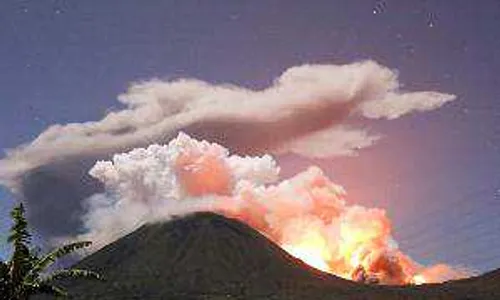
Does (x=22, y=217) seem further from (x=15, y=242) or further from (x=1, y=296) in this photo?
(x=1, y=296)

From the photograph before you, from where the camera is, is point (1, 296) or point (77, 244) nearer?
point (1, 296)

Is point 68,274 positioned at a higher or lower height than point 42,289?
higher

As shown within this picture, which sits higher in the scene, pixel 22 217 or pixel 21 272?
pixel 22 217

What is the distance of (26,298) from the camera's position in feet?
131

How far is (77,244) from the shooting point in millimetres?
41938

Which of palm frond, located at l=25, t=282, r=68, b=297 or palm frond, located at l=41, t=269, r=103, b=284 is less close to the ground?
palm frond, located at l=41, t=269, r=103, b=284

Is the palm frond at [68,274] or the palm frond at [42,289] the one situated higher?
the palm frond at [68,274]

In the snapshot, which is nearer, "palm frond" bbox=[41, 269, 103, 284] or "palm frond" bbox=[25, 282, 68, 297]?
"palm frond" bbox=[25, 282, 68, 297]

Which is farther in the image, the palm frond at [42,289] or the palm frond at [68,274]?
the palm frond at [68,274]

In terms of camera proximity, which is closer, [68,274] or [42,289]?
[68,274]

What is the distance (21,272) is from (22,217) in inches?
105

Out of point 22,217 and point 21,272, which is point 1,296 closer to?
point 21,272

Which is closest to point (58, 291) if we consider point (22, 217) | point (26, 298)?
point (26, 298)

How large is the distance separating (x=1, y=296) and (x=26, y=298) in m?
1.54
